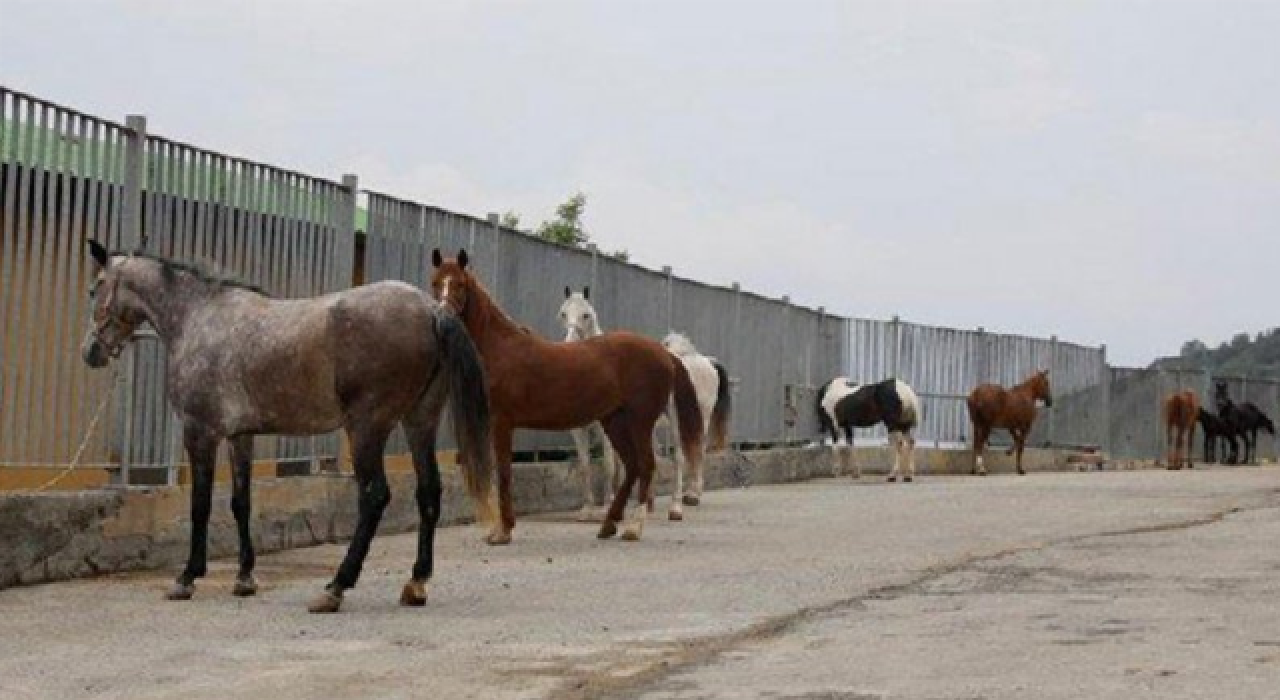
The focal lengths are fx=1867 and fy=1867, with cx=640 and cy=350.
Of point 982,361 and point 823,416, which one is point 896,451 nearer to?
point 823,416

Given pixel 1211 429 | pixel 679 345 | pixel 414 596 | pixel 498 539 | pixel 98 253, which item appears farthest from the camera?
pixel 1211 429

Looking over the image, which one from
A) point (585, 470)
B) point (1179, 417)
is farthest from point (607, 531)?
point (1179, 417)

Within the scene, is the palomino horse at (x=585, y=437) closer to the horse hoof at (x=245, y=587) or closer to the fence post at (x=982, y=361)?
the horse hoof at (x=245, y=587)

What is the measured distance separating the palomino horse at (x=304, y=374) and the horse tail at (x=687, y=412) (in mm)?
5996

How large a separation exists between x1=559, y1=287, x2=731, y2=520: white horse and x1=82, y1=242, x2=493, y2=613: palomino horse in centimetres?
603

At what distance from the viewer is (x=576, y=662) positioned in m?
7.77

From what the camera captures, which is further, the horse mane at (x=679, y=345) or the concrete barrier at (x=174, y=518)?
the horse mane at (x=679, y=345)

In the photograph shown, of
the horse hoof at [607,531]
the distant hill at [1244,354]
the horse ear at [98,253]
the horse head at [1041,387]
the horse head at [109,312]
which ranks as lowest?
the horse hoof at [607,531]

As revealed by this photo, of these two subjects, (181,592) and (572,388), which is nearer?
(181,592)

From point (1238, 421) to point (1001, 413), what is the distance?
1043cm

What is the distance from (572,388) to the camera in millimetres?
14398

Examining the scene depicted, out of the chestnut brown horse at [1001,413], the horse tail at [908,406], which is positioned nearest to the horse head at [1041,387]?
the chestnut brown horse at [1001,413]

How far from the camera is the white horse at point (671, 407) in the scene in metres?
17.0

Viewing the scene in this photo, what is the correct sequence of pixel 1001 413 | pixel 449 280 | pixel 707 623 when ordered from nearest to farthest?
1. pixel 707 623
2. pixel 449 280
3. pixel 1001 413
